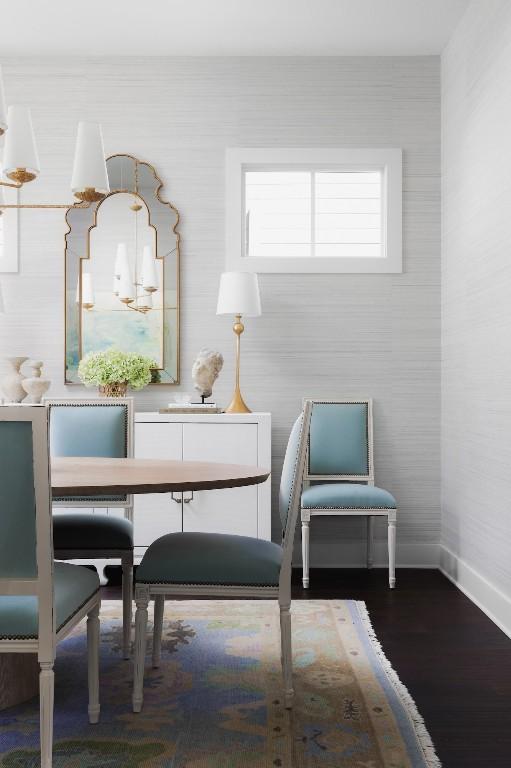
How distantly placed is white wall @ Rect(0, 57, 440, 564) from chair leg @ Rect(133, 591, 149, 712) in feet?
7.42

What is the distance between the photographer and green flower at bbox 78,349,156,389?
4195mm

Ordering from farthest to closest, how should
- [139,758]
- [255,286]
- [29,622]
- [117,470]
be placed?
[255,286]
[117,470]
[139,758]
[29,622]

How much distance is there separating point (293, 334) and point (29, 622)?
9.58 feet

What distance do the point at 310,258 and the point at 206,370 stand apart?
36.2 inches

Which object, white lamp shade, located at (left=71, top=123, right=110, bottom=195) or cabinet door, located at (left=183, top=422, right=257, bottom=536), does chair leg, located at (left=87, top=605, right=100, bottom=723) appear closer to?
white lamp shade, located at (left=71, top=123, right=110, bottom=195)

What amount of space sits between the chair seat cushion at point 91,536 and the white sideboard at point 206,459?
1105 millimetres

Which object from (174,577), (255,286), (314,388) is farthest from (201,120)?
(174,577)

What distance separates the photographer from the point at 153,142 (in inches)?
177

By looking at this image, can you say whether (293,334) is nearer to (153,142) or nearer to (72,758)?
(153,142)

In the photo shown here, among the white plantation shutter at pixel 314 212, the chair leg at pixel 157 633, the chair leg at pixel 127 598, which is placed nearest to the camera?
the chair leg at pixel 157 633

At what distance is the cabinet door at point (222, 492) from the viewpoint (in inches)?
160

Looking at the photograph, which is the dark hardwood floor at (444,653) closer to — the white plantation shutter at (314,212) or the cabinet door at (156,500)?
the cabinet door at (156,500)

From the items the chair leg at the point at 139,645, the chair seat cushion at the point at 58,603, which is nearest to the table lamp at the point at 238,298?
the chair leg at the point at 139,645

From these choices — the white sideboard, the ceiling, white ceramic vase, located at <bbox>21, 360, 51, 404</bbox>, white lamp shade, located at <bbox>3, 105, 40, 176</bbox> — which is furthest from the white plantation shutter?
white lamp shade, located at <bbox>3, 105, 40, 176</bbox>
